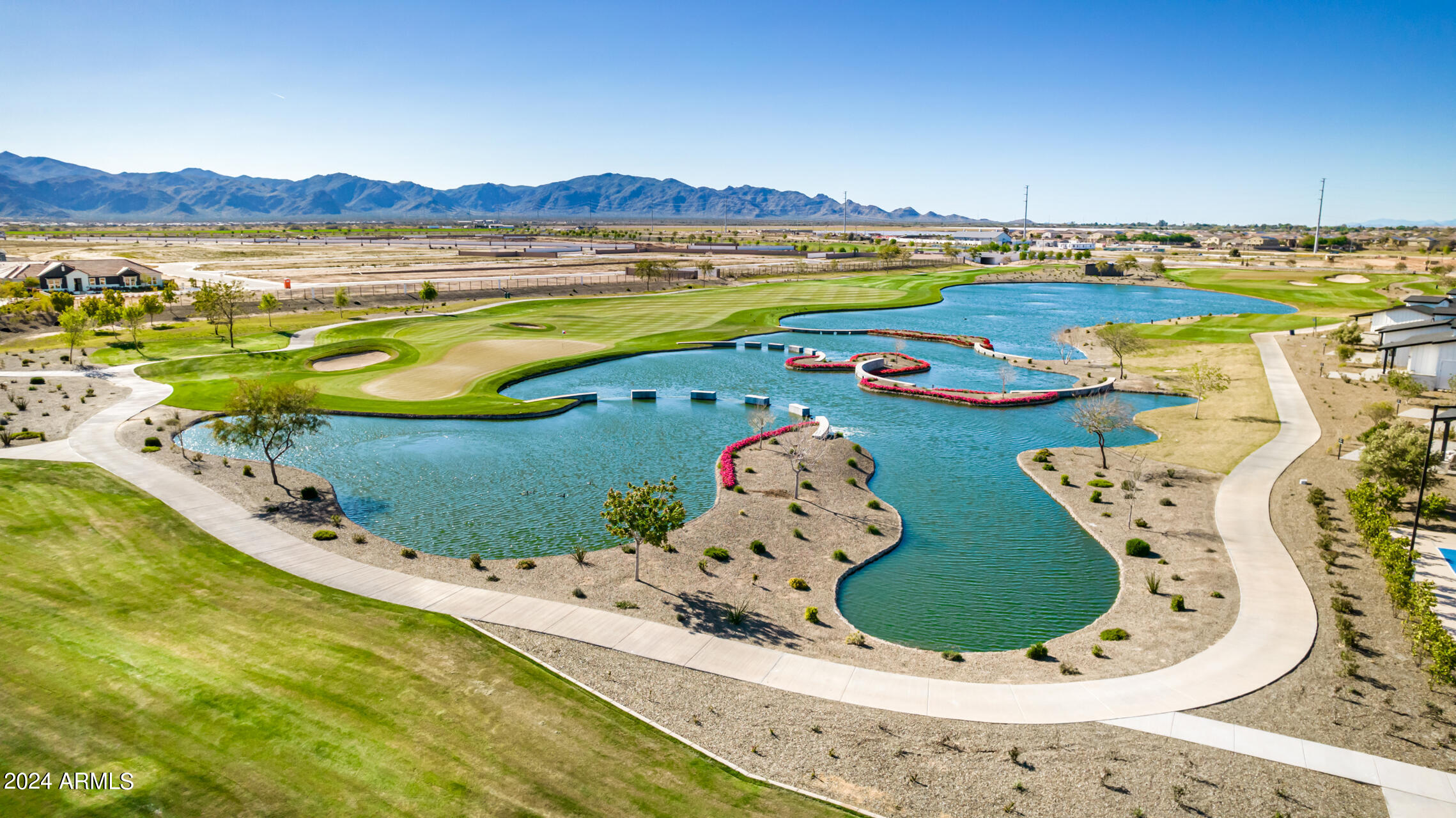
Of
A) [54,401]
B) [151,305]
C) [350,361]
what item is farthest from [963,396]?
[151,305]

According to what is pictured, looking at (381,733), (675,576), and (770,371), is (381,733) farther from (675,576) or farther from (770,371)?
(770,371)

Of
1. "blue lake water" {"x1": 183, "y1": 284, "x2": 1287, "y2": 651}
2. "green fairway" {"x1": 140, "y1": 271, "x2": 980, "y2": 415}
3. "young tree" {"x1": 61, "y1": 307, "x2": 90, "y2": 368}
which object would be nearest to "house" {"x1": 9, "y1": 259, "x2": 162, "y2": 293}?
"young tree" {"x1": 61, "y1": 307, "x2": 90, "y2": 368}

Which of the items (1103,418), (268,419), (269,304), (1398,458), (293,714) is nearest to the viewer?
(293,714)

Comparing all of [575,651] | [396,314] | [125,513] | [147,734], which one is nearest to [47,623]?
[147,734]

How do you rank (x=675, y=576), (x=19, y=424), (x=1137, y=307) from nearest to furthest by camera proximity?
(x=675, y=576) → (x=19, y=424) → (x=1137, y=307)

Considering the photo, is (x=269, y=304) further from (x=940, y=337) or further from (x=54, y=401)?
(x=940, y=337)

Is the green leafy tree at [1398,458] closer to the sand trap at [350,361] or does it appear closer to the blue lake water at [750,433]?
the blue lake water at [750,433]

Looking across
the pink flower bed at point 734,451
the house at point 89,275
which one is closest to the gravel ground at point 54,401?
the pink flower bed at point 734,451
